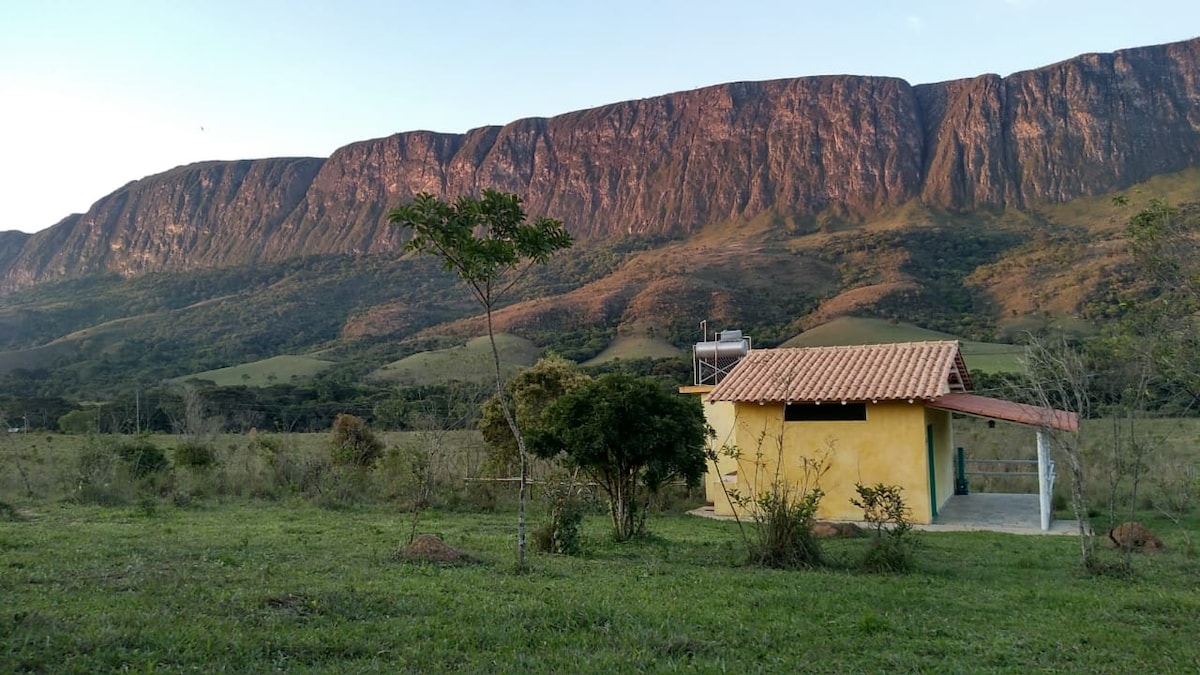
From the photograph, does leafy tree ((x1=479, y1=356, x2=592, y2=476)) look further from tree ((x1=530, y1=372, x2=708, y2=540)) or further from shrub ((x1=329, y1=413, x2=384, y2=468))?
tree ((x1=530, y1=372, x2=708, y2=540))

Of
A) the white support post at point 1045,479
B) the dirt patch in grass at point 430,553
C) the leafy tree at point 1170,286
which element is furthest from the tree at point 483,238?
the white support post at point 1045,479

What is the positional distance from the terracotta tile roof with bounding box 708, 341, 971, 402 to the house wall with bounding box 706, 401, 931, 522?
48cm

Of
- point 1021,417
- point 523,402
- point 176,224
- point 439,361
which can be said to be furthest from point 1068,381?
point 176,224

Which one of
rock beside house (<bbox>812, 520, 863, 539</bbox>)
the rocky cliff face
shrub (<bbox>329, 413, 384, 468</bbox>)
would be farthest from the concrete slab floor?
the rocky cliff face

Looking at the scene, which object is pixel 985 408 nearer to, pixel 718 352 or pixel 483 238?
pixel 718 352

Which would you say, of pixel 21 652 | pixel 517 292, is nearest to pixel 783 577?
pixel 21 652

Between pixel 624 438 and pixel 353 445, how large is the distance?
10.6m

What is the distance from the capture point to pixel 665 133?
449 ft

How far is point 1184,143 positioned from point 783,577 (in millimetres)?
115822

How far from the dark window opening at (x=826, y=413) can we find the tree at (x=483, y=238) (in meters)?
8.99

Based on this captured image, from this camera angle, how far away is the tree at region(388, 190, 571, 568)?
27.5 feet

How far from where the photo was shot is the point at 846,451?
53.6 ft

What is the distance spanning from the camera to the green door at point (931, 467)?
16062 mm

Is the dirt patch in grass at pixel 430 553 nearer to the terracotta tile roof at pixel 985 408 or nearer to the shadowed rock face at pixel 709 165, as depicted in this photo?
the terracotta tile roof at pixel 985 408
